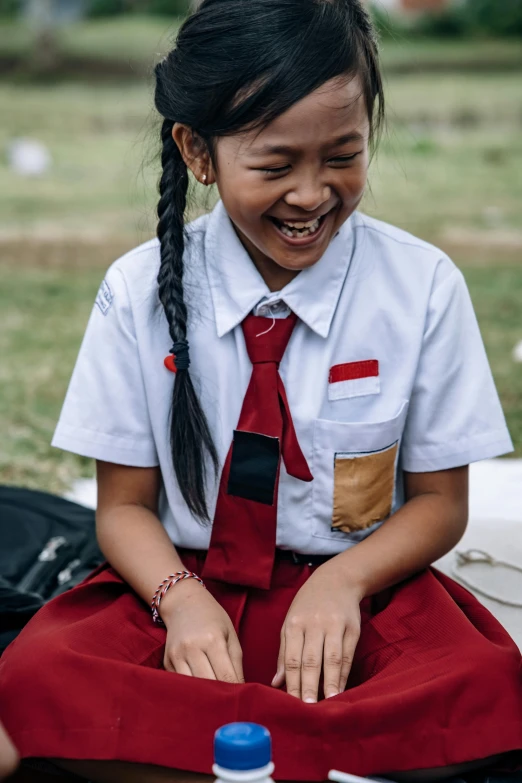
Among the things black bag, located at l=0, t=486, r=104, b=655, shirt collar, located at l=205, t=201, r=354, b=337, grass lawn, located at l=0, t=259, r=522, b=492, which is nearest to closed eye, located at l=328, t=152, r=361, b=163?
shirt collar, located at l=205, t=201, r=354, b=337

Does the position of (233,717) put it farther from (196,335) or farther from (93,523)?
(93,523)

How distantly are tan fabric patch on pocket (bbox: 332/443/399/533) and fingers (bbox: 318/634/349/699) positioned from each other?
0.88 feet

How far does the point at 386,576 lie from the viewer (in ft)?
5.73

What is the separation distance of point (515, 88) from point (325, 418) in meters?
9.69

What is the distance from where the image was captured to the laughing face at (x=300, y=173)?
1642 millimetres

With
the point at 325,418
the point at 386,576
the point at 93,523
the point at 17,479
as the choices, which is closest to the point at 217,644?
the point at 386,576

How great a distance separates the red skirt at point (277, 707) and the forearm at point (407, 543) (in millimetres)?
107

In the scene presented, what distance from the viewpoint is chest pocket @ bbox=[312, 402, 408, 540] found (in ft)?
5.93

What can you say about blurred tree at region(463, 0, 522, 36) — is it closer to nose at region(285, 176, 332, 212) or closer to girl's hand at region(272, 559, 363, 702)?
nose at region(285, 176, 332, 212)

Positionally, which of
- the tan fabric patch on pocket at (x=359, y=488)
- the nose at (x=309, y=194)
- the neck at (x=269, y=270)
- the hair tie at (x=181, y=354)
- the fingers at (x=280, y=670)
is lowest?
the fingers at (x=280, y=670)

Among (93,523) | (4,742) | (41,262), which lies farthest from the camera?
(41,262)

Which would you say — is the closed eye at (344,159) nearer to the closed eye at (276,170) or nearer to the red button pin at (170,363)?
the closed eye at (276,170)

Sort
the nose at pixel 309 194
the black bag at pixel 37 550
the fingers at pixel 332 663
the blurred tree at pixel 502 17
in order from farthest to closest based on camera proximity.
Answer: the blurred tree at pixel 502 17 → the black bag at pixel 37 550 → the nose at pixel 309 194 → the fingers at pixel 332 663

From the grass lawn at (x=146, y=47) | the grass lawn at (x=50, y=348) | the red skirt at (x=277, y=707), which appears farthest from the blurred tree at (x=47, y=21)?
the red skirt at (x=277, y=707)
